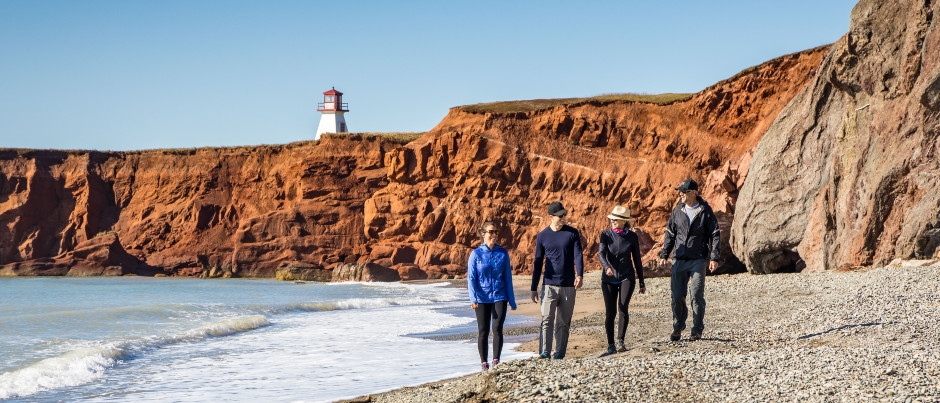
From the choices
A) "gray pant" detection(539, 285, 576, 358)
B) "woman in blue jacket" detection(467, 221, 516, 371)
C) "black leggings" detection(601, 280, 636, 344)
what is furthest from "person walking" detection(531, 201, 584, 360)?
"black leggings" detection(601, 280, 636, 344)

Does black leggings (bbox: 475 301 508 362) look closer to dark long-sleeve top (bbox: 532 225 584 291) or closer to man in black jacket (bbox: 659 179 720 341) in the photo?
dark long-sleeve top (bbox: 532 225 584 291)

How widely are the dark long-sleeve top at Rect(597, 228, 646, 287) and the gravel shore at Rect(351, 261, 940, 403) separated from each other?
0.79 metres

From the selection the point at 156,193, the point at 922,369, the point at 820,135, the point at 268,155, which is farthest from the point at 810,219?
the point at 156,193

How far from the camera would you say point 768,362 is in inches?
296

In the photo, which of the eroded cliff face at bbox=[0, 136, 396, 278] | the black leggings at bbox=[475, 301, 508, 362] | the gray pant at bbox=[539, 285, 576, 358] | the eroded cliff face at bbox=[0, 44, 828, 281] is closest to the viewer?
the black leggings at bbox=[475, 301, 508, 362]

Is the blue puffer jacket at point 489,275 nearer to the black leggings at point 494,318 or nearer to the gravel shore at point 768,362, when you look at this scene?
the black leggings at point 494,318

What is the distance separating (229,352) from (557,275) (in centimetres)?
667

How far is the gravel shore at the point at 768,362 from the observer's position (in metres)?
6.59

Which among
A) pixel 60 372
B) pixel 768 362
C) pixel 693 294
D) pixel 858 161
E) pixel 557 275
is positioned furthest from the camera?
pixel 858 161

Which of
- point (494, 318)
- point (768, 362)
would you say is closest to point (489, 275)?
point (494, 318)

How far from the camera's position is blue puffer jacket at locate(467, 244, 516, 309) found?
8828 mm

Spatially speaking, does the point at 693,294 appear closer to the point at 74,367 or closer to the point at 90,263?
the point at 74,367

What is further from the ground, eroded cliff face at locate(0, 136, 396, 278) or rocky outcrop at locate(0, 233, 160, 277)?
eroded cliff face at locate(0, 136, 396, 278)

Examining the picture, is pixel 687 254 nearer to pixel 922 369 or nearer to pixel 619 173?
pixel 922 369
